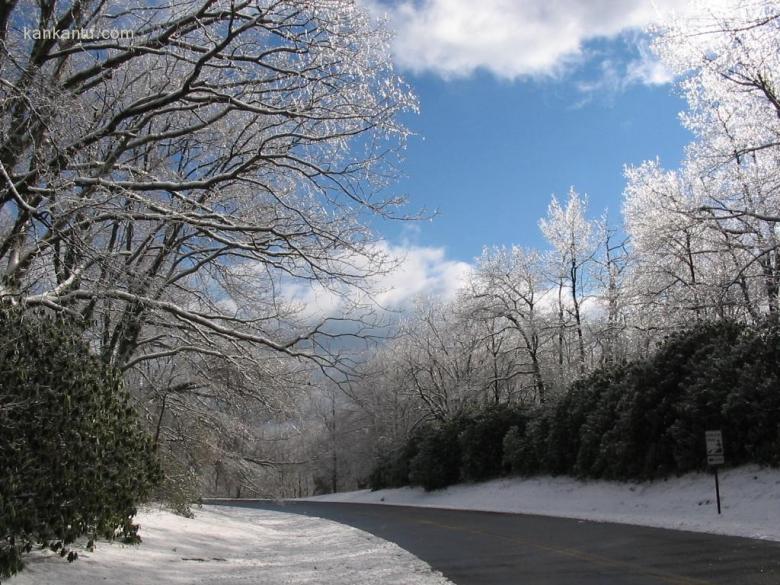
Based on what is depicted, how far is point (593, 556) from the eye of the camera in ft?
32.8

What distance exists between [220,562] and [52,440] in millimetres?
5359

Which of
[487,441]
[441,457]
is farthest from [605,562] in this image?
[441,457]

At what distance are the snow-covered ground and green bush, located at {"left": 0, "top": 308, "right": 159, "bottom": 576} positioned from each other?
17.6 inches

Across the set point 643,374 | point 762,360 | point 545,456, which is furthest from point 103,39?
point 545,456

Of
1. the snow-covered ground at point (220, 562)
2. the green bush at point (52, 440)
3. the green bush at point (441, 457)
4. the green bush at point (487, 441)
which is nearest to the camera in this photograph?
the green bush at point (52, 440)

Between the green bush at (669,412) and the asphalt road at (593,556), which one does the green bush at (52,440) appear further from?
the green bush at (669,412)

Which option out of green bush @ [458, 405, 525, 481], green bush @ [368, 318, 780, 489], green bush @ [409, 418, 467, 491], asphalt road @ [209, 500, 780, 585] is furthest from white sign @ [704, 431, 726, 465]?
green bush @ [409, 418, 467, 491]

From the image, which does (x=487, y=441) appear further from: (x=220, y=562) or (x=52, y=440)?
(x=52, y=440)

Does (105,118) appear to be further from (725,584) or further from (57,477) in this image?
(725,584)

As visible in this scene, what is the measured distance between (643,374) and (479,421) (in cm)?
1349

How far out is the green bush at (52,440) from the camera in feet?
24.4

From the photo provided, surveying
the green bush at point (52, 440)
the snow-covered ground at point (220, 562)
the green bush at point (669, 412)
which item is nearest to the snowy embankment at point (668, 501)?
the green bush at point (669, 412)

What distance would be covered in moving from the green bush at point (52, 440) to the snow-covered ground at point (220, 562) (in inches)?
17.6

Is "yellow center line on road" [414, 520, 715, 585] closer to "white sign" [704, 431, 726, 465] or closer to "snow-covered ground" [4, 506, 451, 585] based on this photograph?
"snow-covered ground" [4, 506, 451, 585]
